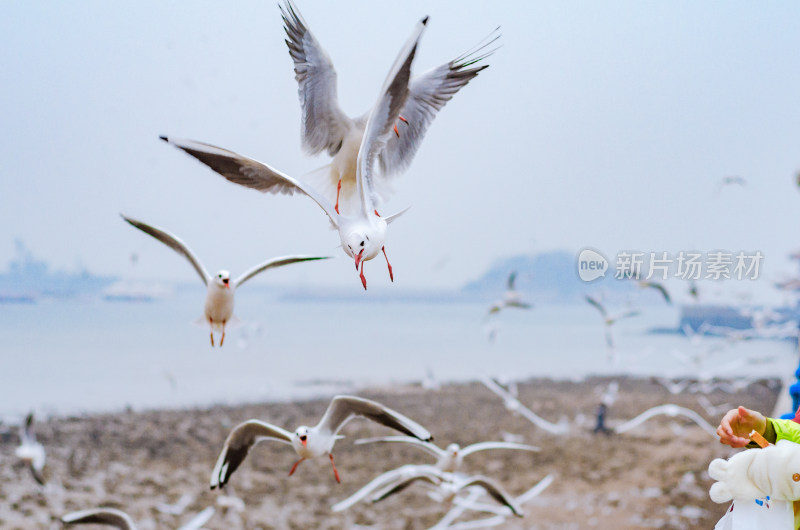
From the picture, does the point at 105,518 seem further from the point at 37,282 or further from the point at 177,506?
the point at 37,282

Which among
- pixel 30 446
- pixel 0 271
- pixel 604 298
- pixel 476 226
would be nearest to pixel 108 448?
pixel 30 446

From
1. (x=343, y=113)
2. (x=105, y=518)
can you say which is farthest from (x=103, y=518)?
(x=343, y=113)

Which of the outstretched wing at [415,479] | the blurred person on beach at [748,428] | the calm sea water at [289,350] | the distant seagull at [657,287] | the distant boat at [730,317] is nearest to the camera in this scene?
the blurred person on beach at [748,428]

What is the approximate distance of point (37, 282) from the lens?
6.50 feet

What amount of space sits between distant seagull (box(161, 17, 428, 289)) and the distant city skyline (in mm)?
633

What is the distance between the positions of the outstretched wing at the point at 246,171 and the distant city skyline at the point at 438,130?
1.90 ft

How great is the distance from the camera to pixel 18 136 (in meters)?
1.94

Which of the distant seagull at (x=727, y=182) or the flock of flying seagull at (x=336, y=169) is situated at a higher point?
the distant seagull at (x=727, y=182)

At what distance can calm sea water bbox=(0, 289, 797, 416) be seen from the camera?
6.47ft

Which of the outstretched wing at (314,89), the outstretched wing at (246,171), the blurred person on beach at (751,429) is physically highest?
the outstretched wing at (314,89)

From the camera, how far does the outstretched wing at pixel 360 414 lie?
3.77 feet

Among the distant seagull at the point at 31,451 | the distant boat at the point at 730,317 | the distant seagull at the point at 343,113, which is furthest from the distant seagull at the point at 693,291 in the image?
the distant seagull at the point at 31,451

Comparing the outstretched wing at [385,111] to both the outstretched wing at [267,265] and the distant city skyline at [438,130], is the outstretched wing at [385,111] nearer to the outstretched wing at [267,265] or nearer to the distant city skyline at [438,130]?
the outstretched wing at [267,265]

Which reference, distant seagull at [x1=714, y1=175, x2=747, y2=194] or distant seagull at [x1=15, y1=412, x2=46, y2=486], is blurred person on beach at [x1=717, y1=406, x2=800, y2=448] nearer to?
distant seagull at [x1=714, y1=175, x2=747, y2=194]
